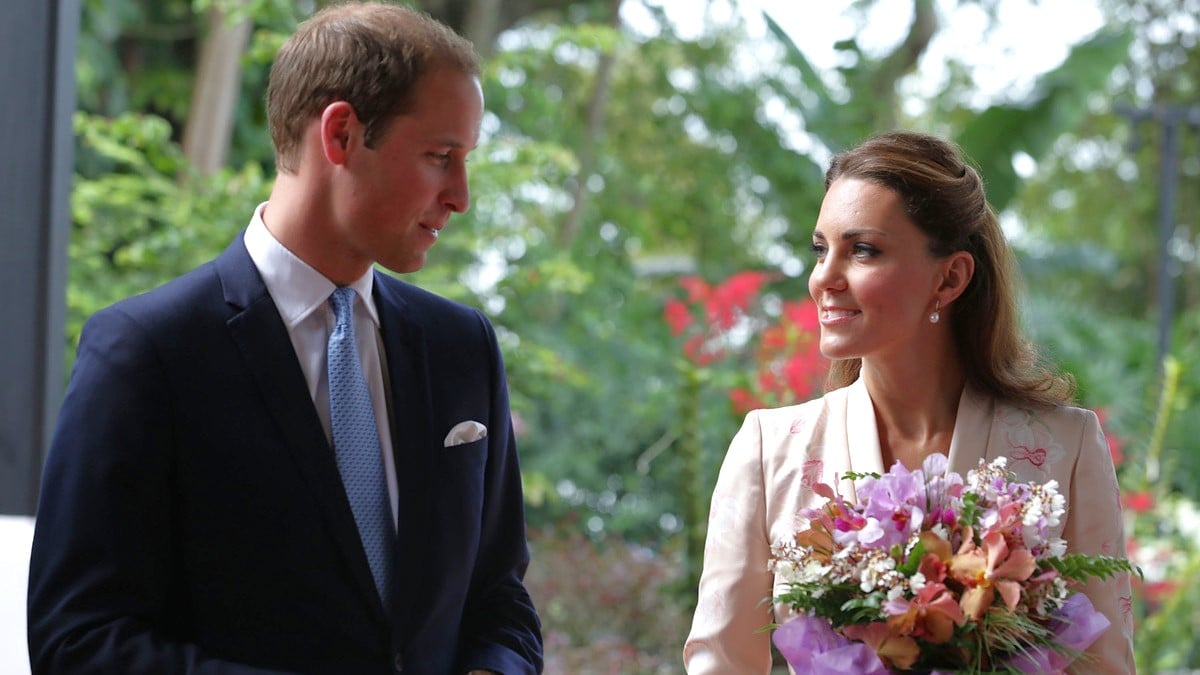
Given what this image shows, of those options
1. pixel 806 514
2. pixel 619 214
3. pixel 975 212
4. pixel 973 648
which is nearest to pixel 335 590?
pixel 806 514

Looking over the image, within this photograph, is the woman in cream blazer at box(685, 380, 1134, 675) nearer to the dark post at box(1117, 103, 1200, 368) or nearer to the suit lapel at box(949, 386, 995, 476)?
the suit lapel at box(949, 386, 995, 476)

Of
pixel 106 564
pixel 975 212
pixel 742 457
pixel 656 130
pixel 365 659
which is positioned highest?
pixel 656 130

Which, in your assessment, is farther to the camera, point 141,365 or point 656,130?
point 656,130

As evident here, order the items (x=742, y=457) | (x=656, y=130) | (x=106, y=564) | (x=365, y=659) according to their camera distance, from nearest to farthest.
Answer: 1. (x=106, y=564)
2. (x=365, y=659)
3. (x=742, y=457)
4. (x=656, y=130)

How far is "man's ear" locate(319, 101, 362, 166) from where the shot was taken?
69.7 inches

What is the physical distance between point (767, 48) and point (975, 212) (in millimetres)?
7166

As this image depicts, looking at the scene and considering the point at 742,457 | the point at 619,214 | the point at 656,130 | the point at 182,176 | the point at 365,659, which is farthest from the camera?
the point at 656,130

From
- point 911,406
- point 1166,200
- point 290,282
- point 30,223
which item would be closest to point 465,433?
point 290,282

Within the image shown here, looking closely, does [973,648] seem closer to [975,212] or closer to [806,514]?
[806,514]

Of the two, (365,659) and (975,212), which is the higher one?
(975,212)

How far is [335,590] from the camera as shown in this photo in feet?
5.71

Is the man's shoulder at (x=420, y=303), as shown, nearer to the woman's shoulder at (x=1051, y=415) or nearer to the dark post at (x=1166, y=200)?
the woman's shoulder at (x=1051, y=415)

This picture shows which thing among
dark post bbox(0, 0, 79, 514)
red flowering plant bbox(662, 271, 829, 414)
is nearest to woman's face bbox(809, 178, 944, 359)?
dark post bbox(0, 0, 79, 514)

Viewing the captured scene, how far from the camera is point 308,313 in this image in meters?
1.83
